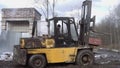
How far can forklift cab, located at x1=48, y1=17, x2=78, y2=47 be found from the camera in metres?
19.6

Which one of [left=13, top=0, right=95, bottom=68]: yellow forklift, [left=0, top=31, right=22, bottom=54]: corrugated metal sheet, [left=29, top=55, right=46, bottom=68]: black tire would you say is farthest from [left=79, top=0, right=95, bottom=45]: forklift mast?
[left=0, top=31, right=22, bottom=54]: corrugated metal sheet

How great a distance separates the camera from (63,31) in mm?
19844

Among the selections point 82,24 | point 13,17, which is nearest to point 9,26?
point 13,17

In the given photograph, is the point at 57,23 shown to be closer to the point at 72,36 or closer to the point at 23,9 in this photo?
the point at 72,36

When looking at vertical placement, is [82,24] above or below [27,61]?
above

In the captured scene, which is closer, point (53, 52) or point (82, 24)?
point (53, 52)

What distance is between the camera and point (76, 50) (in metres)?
19.7

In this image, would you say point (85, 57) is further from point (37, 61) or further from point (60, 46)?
point (37, 61)

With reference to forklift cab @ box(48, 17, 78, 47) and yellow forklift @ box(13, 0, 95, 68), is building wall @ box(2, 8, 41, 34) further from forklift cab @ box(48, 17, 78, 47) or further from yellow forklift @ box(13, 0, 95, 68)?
forklift cab @ box(48, 17, 78, 47)

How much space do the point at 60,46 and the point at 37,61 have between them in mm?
1654

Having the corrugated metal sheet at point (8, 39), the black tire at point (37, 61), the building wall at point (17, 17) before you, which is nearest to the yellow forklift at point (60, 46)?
the black tire at point (37, 61)

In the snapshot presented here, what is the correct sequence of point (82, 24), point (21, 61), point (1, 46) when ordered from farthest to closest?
point (1, 46) < point (82, 24) < point (21, 61)

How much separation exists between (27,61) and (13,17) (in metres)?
22.0

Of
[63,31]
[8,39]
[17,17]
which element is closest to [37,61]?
[63,31]
